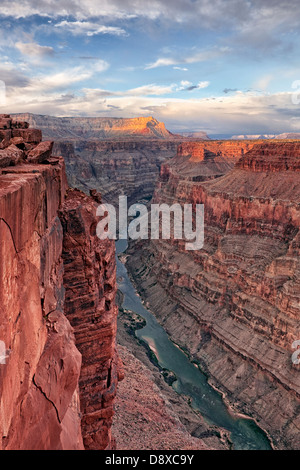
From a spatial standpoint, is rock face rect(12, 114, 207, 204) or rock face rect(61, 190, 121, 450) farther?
rock face rect(12, 114, 207, 204)

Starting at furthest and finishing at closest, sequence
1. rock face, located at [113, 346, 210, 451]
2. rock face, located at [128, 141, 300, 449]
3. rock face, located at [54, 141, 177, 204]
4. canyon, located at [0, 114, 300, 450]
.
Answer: rock face, located at [54, 141, 177, 204] < rock face, located at [128, 141, 300, 449] < rock face, located at [113, 346, 210, 451] < canyon, located at [0, 114, 300, 450]

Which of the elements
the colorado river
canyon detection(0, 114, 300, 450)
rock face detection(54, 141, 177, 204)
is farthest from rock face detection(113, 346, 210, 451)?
rock face detection(54, 141, 177, 204)

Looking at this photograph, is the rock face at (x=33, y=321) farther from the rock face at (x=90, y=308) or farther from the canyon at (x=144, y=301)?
the rock face at (x=90, y=308)

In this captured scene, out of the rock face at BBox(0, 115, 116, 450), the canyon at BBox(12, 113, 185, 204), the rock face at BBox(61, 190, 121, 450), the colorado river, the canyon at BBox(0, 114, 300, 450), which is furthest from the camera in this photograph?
the canyon at BBox(12, 113, 185, 204)

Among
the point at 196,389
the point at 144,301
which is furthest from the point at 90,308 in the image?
the point at 144,301

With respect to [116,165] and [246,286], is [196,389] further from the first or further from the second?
[116,165]

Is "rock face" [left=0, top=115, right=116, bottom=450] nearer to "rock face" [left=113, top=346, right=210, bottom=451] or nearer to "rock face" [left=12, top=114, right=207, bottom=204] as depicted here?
"rock face" [left=113, top=346, right=210, bottom=451]
